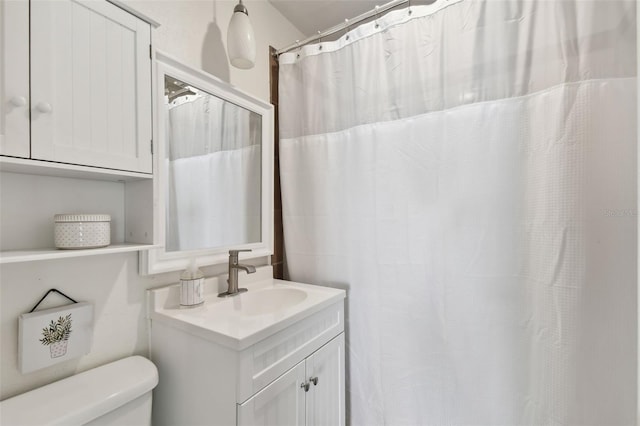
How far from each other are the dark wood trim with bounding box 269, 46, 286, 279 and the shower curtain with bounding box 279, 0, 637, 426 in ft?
0.45

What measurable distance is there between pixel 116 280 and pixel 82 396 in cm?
33

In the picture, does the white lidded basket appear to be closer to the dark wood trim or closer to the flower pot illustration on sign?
the flower pot illustration on sign

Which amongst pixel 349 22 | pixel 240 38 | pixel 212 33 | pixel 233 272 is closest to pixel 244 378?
pixel 233 272

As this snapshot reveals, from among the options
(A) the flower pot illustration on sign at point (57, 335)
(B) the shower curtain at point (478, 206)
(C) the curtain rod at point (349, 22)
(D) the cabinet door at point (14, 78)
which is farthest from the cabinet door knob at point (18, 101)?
(C) the curtain rod at point (349, 22)

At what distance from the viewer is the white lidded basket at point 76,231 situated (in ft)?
2.43

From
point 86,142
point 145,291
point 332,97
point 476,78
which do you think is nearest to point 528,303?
point 476,78

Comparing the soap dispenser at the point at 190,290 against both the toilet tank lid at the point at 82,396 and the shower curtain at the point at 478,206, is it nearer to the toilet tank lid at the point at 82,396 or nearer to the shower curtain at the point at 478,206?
the toilet tank lid at the point at 82,396

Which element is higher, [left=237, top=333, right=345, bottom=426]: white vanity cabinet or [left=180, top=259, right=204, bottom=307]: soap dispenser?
[left=180, top=259, right=204, bottom=307]: soap dispenser

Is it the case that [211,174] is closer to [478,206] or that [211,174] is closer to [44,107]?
[44,107]

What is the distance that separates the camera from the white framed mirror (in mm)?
1052

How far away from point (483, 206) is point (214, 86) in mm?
1213

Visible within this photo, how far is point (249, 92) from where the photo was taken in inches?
57.1

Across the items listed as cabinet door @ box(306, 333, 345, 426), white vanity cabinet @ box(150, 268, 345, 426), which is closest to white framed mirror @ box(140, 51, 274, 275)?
white vanity cabinet @ box(150, 268, 345, 426)

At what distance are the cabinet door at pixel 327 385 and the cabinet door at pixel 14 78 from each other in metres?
1.05
